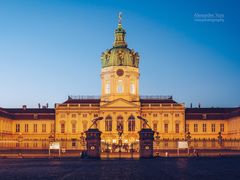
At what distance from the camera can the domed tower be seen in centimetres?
10262

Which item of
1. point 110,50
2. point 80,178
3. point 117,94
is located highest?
point 110,50

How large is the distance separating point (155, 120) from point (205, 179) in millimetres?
78225

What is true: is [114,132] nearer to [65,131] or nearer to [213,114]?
[65,131]

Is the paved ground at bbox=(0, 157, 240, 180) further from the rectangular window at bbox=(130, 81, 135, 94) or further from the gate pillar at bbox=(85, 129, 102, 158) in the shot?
the rectangular window at bbox=(130, 81, 135, 94)

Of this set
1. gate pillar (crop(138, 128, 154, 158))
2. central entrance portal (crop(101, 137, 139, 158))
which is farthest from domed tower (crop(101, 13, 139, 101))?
gate pillar (crop(138, 128, 154, 158))

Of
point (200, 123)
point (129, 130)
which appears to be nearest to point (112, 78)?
point (129, 130)

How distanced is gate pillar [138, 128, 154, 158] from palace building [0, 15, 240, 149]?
5113 cm

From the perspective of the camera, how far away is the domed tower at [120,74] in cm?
10262

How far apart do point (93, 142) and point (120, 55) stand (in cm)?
5981

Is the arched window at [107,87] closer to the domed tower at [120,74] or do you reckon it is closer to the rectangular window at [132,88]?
the domed tower at [120,74]

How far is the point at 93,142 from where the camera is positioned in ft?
149

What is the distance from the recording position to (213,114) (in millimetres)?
103562

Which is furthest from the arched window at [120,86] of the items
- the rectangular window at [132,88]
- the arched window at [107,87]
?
the rectangular window at [132,88]

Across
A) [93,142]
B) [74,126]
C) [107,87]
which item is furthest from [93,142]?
[107,87]
